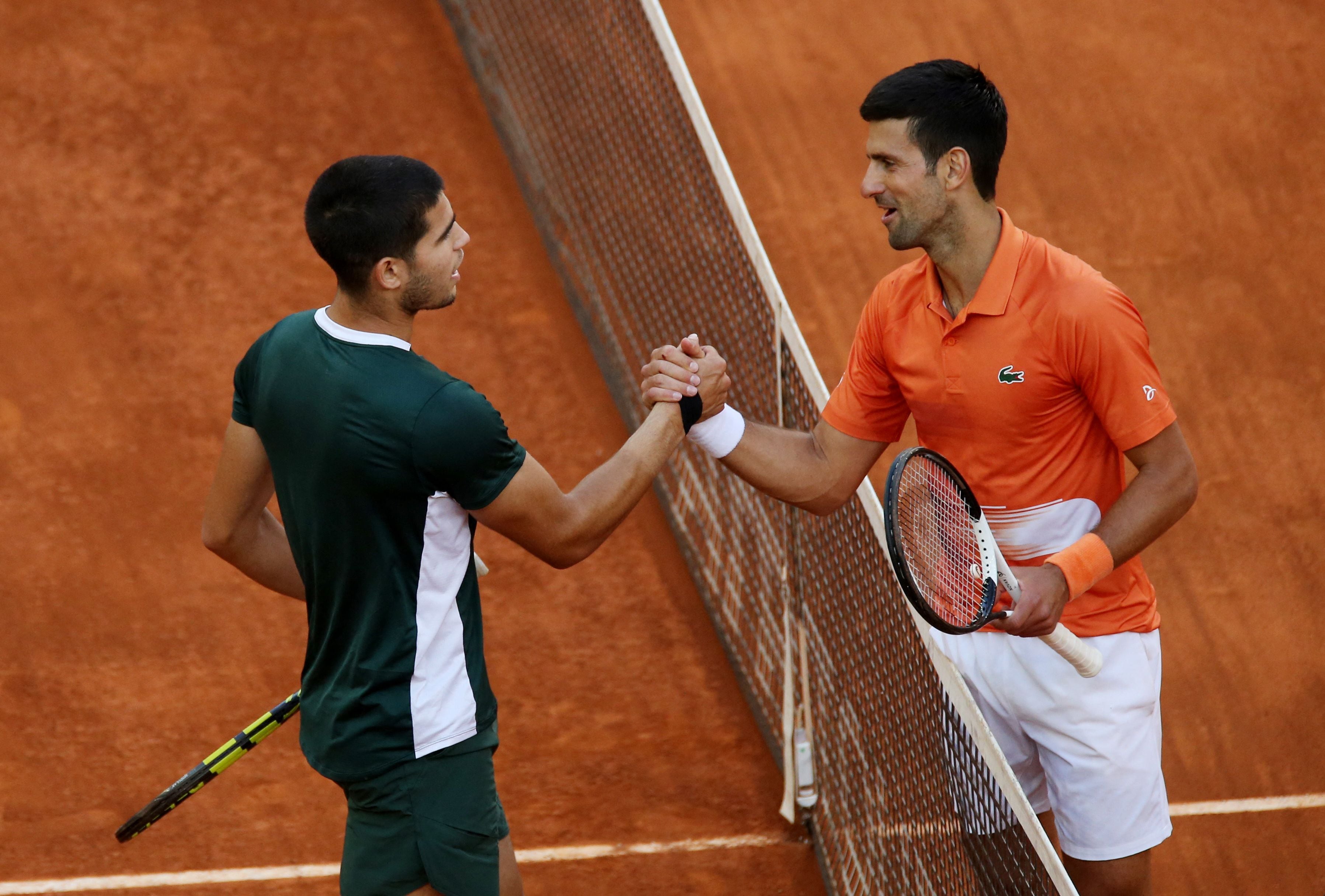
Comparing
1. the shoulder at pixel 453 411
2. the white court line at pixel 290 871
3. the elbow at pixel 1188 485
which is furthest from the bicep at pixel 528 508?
the white court line at pixel 290 871

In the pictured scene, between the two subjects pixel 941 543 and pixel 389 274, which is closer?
pixel 389 274

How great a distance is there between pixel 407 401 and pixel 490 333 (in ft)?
12.1

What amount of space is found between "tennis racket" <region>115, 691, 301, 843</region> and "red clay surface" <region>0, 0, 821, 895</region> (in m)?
0.97

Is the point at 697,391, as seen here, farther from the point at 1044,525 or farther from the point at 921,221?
the point at 1044,525

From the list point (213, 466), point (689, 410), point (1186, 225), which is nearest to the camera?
point (689, 410)

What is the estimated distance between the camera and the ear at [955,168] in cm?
319

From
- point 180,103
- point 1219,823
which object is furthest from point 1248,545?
point 180,103

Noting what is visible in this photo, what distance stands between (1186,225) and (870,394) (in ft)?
Result: 13.4

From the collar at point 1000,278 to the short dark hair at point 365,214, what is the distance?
1.30m

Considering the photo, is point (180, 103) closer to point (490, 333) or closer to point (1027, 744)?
point (490, 333)

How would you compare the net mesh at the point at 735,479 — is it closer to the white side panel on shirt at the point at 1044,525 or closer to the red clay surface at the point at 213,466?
the red clay surface at the point at 213,466

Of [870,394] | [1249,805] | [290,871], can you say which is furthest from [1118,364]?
[290,871]

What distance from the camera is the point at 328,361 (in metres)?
2.69

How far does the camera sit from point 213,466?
5.71 meters
